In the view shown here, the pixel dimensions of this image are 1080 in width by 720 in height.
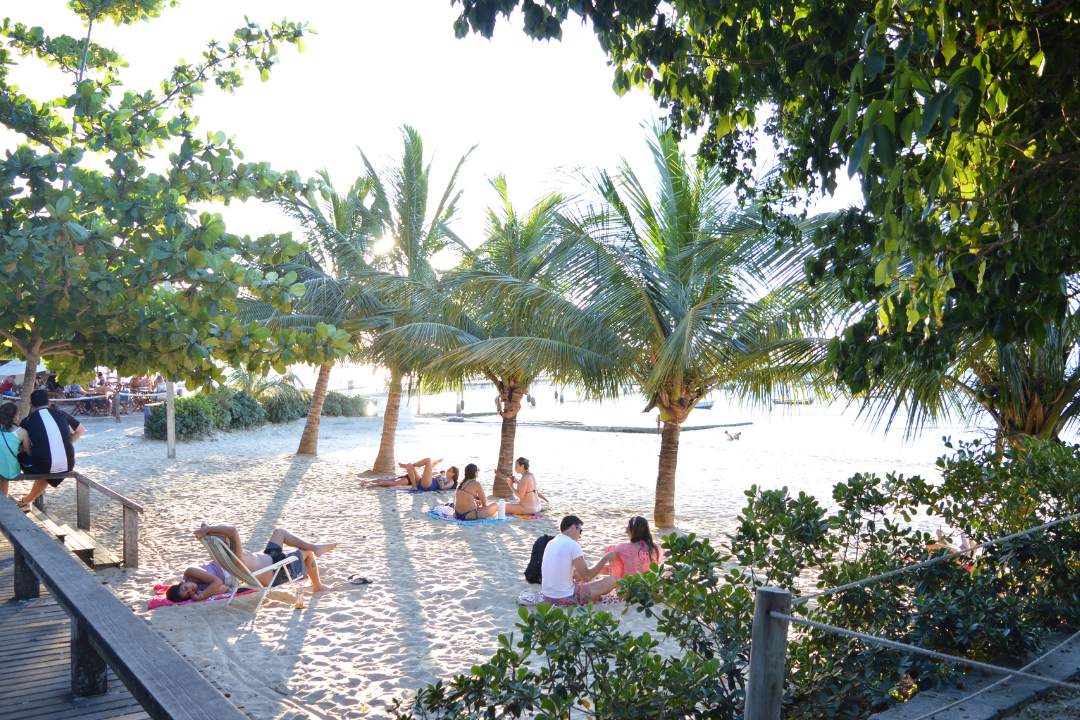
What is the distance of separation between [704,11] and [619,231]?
227 inches

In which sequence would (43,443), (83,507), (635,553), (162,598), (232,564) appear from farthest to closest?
(83,507), (43,443), (635,553), (162,598), (232,564)

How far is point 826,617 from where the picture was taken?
12.0 ft

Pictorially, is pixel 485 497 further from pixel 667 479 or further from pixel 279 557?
pixel 279 557

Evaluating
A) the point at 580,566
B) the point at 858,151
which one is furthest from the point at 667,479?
the point at 858,151

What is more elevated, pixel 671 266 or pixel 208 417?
pixel 671 266

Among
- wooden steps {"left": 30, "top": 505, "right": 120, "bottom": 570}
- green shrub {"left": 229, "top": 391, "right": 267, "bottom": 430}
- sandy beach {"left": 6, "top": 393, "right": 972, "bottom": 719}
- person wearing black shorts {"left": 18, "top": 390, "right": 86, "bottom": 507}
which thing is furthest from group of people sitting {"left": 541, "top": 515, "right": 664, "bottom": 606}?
green shrub {"left": 229, "top": 391, "right": 267, "bottom": 430}

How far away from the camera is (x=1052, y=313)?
2.92 meters

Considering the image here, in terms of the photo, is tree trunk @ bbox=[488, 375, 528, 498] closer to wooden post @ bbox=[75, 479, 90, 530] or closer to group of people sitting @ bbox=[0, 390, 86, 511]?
wooden post @ bbox=[75, 479, 90, 530]

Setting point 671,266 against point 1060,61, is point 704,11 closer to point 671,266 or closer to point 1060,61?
point 1060,61

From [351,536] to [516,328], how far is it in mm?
A: 3968

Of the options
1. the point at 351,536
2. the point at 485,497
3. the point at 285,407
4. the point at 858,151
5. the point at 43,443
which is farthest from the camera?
the point at 285,407

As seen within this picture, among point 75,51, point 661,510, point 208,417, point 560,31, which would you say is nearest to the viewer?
point 560,31

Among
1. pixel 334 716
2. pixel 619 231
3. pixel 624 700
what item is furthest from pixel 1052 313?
pixel 619 231

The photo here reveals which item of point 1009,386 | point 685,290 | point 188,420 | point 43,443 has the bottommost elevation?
point 188,420
